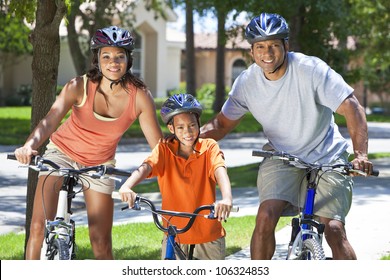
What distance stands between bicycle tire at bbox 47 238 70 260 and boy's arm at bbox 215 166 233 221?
0.94 metres

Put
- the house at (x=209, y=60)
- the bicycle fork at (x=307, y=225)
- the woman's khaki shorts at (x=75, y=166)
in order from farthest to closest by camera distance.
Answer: the house at (x=209, y=60) → the woman's khaki shorts at (x=75, y=166) → the bicycle fork at (x=307, y=225)

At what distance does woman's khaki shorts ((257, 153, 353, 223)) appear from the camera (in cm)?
619

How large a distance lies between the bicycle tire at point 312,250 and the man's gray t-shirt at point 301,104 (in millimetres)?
623

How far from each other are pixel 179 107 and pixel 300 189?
1.04 meters

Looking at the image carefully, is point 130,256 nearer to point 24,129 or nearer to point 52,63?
point 52,63

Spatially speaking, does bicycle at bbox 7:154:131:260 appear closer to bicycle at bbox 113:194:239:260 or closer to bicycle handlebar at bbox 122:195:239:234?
bicycle at bbox 113:194:239:260

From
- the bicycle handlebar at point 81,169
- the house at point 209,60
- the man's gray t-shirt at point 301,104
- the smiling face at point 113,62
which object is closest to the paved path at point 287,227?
the man's gray t-shirt at point 301,104

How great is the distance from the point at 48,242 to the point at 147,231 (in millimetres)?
5119

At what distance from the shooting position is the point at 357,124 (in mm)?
6133

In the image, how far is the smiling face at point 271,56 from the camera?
6.07 m

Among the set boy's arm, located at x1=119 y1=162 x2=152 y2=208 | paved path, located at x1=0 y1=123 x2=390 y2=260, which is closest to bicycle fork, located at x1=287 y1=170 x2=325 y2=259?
boy's arm, located at x1=119 y1=162 x2=152 y2=208

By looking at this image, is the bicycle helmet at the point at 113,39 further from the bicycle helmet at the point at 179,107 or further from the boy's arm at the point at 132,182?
the boy's arm at the point at 132,182

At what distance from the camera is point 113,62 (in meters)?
6.13

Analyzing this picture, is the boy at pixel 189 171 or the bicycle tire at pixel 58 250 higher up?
the boy at pixel 189 171
